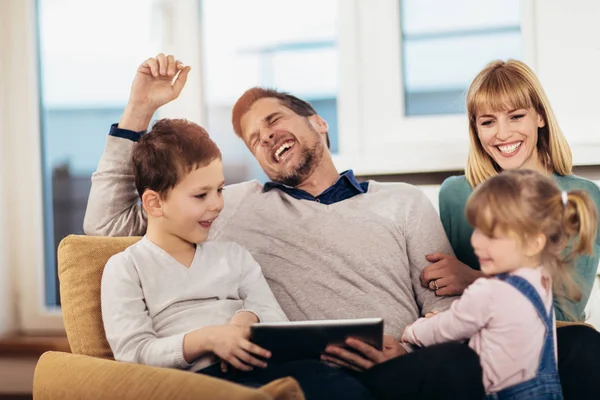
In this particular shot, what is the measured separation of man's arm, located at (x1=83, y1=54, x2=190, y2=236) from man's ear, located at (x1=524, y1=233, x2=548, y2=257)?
945mm

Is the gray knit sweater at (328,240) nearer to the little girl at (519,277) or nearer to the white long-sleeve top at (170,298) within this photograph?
the white long-sleeve top at (170,298)

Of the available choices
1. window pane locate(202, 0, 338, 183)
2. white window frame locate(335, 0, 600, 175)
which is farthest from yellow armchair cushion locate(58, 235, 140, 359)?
window pane locate(202, 0, 338, 183)

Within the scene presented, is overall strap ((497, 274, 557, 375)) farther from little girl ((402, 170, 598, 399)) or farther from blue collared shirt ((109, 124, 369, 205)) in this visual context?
blue collared shirt ((109, 124, 369, 205))

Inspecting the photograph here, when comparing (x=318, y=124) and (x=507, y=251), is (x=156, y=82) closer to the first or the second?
(x=318, y=124)

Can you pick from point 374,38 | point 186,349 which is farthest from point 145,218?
point 374,38

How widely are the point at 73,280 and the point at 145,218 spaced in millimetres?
308

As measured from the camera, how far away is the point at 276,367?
4.75 ft

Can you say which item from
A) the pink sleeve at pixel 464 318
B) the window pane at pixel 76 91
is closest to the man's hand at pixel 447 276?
the pink sleeve at pixel 464 318

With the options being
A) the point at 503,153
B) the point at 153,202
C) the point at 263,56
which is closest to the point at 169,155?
the point at 153,202

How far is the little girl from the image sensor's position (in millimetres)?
1357

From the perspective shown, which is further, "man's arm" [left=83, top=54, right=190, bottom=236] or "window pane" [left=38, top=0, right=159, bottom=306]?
"window pane" [left=38, top=0, right=159, bottom=306]

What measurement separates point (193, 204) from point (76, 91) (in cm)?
158

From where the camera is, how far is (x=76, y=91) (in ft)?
9.66

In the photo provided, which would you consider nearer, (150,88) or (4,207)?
(150,88)
